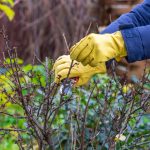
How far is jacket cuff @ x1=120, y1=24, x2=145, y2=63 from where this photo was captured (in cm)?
252

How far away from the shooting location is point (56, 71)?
2.69 m

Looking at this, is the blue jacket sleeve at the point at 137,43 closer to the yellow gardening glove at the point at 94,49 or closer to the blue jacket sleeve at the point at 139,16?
the yellow gardening glove at the point at 94,49

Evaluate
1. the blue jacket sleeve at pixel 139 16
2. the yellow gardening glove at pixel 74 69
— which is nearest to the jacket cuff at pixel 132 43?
the yellow gardening glove at pixel 74 69

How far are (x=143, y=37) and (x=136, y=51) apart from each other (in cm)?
9

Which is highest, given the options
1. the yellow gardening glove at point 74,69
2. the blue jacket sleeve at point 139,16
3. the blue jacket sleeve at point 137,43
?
the blue jacket sleeve at point 137,43

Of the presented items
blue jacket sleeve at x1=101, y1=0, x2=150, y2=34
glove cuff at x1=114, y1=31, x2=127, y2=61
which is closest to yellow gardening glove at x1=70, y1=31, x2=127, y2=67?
glove cuff at x1=114, y1=31, x2=127, y2=61

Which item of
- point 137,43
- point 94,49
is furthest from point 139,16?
point 94,49

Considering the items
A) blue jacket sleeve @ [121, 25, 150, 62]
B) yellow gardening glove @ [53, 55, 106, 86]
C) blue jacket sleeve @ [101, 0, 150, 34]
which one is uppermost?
blue jacket sleeve @ [121, 25, 150, 62]

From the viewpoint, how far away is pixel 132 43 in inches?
99.5

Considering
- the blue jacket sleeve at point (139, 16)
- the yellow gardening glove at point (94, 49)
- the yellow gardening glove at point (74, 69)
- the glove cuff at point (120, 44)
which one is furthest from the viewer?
the blue jacket sleeve at point (139, 16)

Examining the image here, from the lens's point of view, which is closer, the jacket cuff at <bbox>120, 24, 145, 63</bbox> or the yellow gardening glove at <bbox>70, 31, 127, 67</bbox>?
the yellow gardening glove at <bbox>70, 31, 127, 67</bbox>

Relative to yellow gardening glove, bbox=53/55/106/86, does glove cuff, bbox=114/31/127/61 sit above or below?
above

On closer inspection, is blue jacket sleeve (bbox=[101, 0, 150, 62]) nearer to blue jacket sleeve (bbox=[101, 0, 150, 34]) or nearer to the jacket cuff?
the jacket cuff

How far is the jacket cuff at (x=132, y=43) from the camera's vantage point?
2.52 meters
